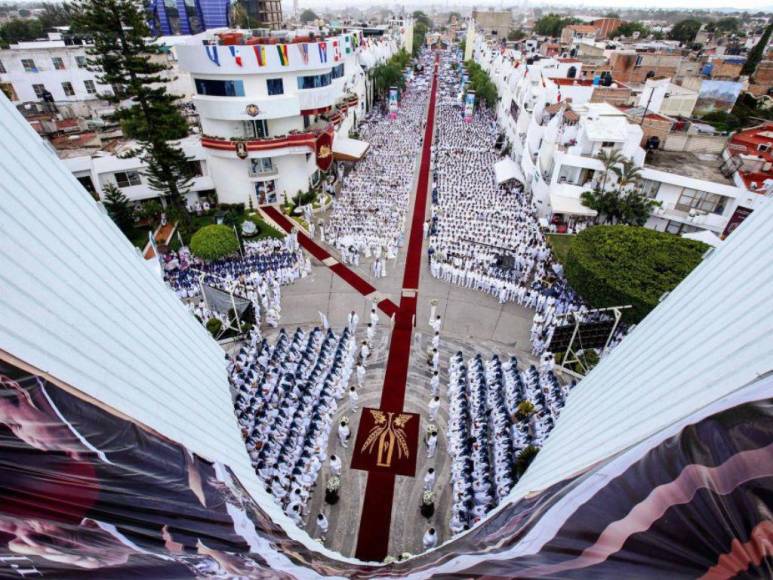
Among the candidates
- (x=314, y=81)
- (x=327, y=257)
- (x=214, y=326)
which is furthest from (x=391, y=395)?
(x=314, y=81)

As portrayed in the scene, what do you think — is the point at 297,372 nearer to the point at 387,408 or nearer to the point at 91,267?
the point at 387,408

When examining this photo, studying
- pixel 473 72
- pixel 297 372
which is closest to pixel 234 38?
pixel 297 372

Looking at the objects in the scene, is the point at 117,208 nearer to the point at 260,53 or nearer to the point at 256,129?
the point at 256,129

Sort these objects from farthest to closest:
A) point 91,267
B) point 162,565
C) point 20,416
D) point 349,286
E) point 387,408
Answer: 1. point 349,286
2. point 387,408
3. point 91,267
4. point 162,565
5. point 20,416

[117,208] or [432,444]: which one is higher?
[117,208]

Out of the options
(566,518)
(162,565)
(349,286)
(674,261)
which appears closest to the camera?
(162,565)

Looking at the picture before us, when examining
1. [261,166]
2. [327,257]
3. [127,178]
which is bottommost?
[327,257]

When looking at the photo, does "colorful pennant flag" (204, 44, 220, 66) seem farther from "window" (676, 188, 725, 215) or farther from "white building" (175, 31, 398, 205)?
"window" (676, 188, 725, 215)
